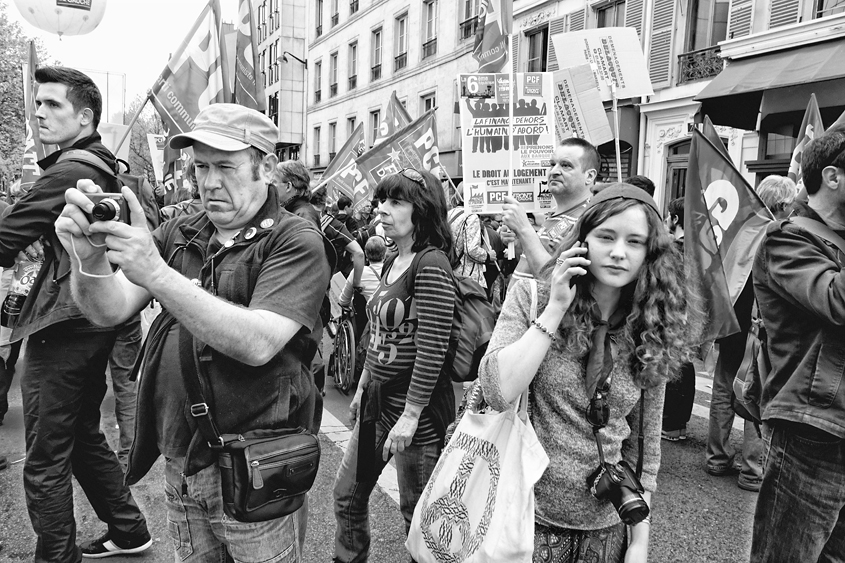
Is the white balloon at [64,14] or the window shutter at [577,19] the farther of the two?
the window shutter at [577,19]

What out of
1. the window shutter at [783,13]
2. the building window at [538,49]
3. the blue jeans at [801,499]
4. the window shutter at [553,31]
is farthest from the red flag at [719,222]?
the building window at [538,49]

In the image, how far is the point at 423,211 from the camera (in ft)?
10.0

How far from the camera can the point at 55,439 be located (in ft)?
9.34

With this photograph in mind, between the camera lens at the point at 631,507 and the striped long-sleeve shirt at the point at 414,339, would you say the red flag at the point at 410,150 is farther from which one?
the camera lens at the point at 631,507

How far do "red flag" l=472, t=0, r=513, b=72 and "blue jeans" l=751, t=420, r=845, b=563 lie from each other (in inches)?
182

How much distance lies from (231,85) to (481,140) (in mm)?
2494

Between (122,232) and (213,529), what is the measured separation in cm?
108

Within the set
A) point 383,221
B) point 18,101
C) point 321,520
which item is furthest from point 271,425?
point 18,101

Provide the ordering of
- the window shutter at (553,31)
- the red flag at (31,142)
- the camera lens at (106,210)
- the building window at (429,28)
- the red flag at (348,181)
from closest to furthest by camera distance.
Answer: the camera lens at (106,210)
the red flag at (31,142)
the red flag at (348,181)
the window shutter at (553,31)
the building window at (429,28)

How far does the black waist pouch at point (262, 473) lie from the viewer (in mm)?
1897

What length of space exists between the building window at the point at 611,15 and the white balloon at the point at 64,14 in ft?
41.9

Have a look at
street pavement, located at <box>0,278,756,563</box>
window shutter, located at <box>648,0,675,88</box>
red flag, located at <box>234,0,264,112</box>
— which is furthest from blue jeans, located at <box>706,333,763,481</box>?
window shutter, located at <box>648,0,675,88</box>

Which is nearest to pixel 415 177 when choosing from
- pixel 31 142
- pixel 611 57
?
pixel 611 57

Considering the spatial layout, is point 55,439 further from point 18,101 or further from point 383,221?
point 18,101
